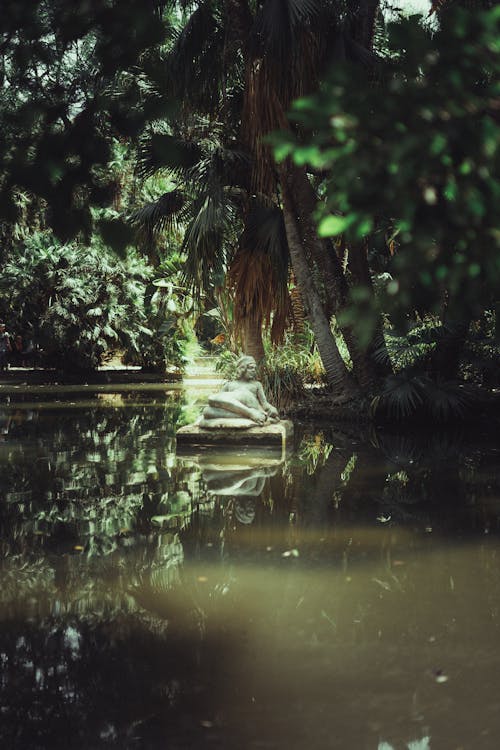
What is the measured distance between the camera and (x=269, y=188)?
13.5 m

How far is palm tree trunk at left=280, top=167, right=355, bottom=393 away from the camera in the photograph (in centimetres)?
1349

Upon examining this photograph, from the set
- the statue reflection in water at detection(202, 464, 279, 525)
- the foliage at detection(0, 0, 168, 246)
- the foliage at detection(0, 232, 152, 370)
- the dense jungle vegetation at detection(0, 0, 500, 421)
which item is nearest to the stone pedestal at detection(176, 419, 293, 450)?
the statue reflection in water at detection(202, 464, 279, 525)

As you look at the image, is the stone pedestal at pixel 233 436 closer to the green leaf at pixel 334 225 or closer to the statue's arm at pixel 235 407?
the statue's arm at pixel 235 407

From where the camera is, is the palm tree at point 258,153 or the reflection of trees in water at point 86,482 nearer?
the reflection of trees in water at point 86,482

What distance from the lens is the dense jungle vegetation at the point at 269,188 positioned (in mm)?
1396

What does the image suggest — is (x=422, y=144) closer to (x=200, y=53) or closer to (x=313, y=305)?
(x=313, y=305)

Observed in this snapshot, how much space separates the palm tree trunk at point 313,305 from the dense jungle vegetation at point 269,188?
38 mm

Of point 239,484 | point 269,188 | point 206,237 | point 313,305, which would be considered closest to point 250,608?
point 239,484


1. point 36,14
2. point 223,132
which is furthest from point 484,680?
point 223,132

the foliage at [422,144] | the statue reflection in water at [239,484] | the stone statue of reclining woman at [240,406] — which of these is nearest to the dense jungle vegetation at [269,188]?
the foliage at [422,144]

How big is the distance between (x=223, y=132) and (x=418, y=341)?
18.7 feet

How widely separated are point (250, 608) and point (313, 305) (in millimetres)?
10030

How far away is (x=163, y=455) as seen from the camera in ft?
31.8

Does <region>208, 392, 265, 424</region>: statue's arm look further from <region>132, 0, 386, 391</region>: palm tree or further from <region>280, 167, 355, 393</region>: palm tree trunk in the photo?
<region>280, 167, 355, 393</region>: palm tree trunk
